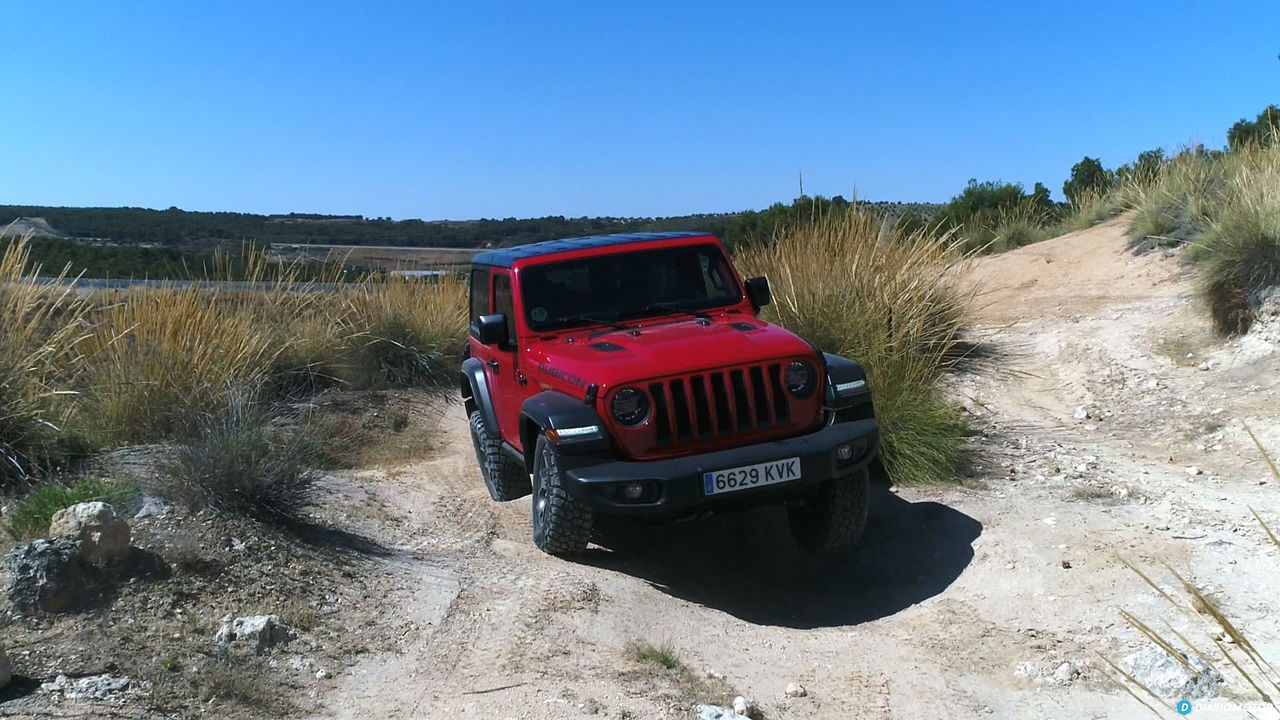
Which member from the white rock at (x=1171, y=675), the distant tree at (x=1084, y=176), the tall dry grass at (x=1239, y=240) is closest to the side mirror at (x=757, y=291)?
the white rock at (x=1171, y=675)

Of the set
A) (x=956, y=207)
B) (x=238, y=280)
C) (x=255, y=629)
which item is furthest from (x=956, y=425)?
(x=956, y=207)

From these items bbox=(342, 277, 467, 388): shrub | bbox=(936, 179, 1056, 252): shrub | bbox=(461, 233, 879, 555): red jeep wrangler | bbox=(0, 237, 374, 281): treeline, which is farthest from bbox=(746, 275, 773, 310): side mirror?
bbox=(936, 179, 1056, 252): shrub

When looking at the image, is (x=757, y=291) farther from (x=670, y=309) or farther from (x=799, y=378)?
(x=799, y=378)

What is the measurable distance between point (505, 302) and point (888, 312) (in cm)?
338

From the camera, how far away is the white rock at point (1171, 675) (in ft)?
13.0

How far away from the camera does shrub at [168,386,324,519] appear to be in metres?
5.43

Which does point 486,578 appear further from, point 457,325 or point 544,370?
point 457,325

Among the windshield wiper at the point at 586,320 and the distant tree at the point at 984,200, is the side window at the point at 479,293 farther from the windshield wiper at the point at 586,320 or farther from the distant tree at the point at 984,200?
the distant tree at the point at 984,200

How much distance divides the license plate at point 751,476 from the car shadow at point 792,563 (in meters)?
0.79

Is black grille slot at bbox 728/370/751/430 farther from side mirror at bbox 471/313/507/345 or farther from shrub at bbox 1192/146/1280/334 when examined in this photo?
shrub at bbox 1192/146/1280/334

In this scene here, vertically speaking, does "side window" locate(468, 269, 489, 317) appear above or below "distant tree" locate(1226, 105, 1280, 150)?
below

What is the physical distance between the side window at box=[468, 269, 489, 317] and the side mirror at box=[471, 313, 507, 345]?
1.08 meters

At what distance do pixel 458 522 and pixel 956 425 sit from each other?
3.72 meters

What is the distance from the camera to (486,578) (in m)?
5.43
